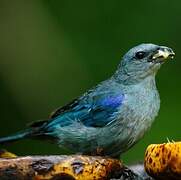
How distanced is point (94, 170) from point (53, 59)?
3767 millimetres

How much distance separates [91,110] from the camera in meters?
4.20

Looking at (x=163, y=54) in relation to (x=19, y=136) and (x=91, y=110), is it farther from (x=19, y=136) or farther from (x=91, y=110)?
(x=19, y=136)

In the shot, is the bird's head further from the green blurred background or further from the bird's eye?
the green blurred background

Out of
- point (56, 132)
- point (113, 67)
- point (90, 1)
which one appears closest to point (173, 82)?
point (113, 67)

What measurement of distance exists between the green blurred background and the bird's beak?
1.77m

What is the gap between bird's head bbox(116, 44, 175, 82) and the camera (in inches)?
161

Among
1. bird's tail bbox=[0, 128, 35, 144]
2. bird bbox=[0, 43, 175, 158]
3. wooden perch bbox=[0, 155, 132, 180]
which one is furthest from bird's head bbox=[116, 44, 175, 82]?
wooden perch bbox=[0, 155, 132, 180]

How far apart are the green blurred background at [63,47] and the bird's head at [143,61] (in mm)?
1596

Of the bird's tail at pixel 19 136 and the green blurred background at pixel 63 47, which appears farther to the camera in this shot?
the green blurred background at pixel 63 47

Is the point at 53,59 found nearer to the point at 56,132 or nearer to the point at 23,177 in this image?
the point at 56,132

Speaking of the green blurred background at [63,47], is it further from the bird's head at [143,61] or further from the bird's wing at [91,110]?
the bird's wing at [91,110]

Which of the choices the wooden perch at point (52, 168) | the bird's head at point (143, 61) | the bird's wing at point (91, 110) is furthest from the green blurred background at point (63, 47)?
the wooden perch at point (52, 168)

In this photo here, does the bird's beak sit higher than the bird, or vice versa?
the bird's beak

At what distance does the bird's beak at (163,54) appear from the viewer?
13.3 feet
